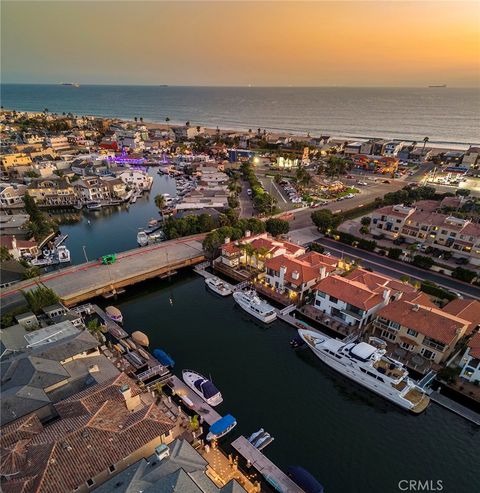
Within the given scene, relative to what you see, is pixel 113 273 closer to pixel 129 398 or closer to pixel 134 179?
pixel 129 398

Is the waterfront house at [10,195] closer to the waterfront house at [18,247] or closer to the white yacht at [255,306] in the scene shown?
the waterfront house at [18,247]

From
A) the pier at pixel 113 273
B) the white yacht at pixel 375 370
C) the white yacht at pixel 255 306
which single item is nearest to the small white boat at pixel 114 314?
the pier at pixel 113 273

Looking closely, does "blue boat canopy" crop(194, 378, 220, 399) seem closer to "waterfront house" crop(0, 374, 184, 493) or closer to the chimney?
"waterfront house" crop(0, 374, 184, 493)

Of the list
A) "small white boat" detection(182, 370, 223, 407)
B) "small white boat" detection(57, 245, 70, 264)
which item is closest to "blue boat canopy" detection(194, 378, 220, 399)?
"small white boat" detection(182, 370, 223, 407)

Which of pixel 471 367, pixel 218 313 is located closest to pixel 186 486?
pixel 218 313

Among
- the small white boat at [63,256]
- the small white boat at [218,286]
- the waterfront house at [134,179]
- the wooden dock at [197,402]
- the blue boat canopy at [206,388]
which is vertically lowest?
the wooden dock at [197,402]
